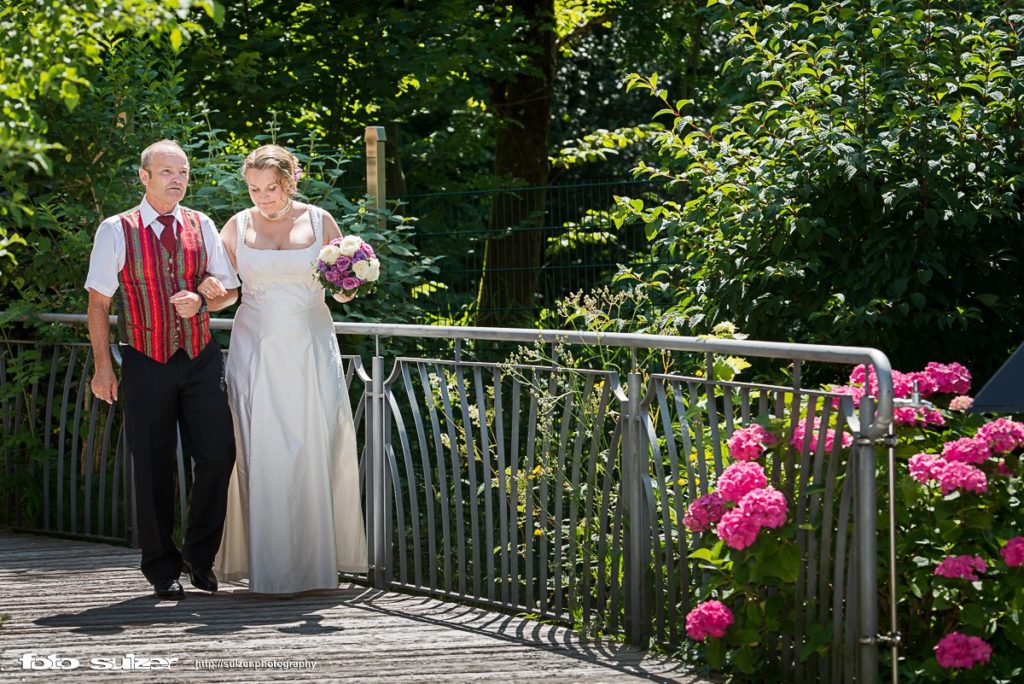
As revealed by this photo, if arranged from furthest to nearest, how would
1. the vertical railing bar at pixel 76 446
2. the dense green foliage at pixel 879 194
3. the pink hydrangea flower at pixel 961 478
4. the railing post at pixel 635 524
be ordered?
the vertical railing bar at pixel 76 446, the dense green foliage at pixel 879 194, the railing post at pixel 635 524, the pink hydrangea flower at pixel 961 478

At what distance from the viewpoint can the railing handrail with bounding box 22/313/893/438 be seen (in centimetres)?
406

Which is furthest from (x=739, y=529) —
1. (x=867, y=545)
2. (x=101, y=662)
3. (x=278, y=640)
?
(x=101, y=662)

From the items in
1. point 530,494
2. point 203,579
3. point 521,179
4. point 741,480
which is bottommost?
point 203,579

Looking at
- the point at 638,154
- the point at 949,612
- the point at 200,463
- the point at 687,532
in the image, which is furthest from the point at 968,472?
the point at 638,154

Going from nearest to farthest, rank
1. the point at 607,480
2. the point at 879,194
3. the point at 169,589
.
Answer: the point at 607,480 → the point at 169,589 → the point at 879,194

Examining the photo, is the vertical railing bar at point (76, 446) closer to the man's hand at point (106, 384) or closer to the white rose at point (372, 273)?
the man's hand at point (106, 384)

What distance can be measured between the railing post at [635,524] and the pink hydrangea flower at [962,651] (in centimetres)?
108

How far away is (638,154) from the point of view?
841 inches

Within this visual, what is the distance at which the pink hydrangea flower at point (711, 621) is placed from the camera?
4.38m

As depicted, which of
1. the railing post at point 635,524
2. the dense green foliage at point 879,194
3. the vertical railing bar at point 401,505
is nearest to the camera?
the railing post at point 635,524

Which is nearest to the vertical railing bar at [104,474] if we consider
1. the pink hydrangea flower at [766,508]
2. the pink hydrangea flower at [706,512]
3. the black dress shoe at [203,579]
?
the black dress shoe at [203,579]

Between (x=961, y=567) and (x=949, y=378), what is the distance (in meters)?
0.75

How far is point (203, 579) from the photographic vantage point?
5.84 meters

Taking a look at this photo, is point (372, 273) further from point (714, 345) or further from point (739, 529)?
point (739, 529)
